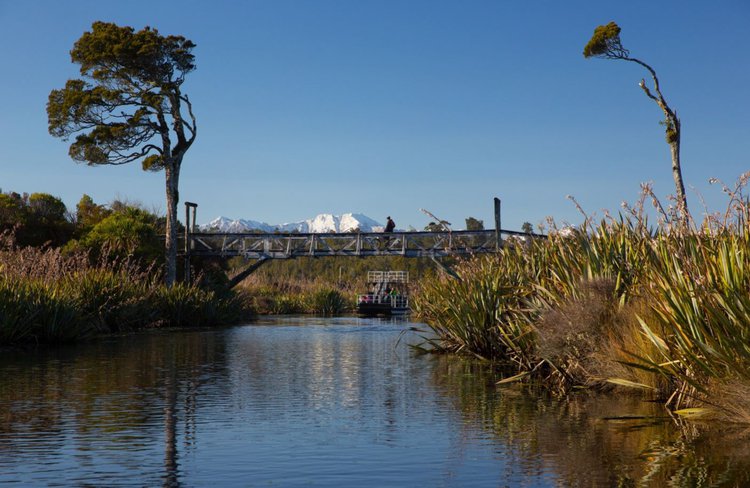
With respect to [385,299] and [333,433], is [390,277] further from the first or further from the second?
[333,433]

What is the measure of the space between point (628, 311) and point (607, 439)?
2688mm

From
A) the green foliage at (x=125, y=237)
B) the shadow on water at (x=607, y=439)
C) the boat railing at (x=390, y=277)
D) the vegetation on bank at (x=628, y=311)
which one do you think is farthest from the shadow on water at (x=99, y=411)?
the boat railing at (x=390, y=277)

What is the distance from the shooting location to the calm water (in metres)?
5.93

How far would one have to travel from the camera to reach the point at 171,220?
132 ft

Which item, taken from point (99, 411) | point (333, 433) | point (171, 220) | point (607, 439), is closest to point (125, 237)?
point (171, 220)

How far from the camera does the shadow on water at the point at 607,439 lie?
229 inches

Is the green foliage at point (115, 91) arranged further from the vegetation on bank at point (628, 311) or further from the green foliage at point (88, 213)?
the vegetation on bank at point (628, 311)

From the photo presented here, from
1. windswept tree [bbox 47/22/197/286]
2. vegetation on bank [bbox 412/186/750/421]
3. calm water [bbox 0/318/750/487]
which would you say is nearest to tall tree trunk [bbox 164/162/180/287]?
windswept tree [bbox 47/22/197/286]

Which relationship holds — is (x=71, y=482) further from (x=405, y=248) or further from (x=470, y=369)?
(x=405, y=248)

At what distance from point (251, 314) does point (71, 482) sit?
3483 cm

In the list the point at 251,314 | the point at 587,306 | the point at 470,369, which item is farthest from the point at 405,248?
the point at 587,306

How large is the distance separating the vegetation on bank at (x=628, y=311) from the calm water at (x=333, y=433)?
0.41 metres

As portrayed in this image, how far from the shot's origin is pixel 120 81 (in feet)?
134

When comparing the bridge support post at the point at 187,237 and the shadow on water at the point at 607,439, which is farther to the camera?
the bridge support post at the point at 187,237
